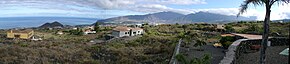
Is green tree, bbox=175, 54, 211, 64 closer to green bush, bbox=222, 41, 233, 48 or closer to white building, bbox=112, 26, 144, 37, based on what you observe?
green bush, bbox=222, 41, 233, 48

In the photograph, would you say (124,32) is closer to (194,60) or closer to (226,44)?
(226,44)

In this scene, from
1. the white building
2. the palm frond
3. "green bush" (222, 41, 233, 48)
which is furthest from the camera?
the white building

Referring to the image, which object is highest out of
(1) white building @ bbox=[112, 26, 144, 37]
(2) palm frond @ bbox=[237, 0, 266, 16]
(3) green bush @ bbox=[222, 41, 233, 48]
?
(2) palm frond @ bbox=[237, 0, 266, 16]

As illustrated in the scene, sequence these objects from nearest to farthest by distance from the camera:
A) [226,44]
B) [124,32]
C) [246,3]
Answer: [246,3] < [226,44] < [124,32]

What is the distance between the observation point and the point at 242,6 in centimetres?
1103

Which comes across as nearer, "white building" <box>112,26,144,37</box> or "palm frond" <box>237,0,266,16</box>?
"palm frond" <box>237,0,266,16</box>

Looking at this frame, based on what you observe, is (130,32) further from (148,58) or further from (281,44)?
(281,44)

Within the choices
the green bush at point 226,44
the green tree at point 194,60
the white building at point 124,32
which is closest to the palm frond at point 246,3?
the green tree at point 194,60

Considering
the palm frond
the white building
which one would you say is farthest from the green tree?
the white building

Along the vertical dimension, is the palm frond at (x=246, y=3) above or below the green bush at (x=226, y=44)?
above

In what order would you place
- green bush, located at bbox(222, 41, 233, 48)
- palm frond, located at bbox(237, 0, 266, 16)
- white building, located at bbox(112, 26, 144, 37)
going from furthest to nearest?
white building, located at bbox(112, 26, 144, 37)
green bush, located at bbox(222, 41, 233, 48)
palm frond, located at bbox(237, 0, 266, 16)

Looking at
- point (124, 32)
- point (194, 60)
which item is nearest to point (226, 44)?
point (194, 60)

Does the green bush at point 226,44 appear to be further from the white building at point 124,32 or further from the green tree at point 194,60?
the white building at point 124,32

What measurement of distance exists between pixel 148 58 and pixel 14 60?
7859mm
